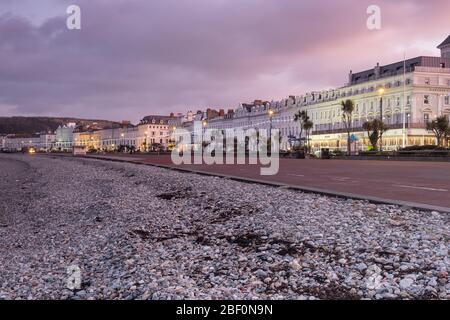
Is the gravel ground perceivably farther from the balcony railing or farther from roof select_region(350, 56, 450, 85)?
roof select_region(350, 56, 450, 85)

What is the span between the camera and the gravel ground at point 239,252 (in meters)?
6.23

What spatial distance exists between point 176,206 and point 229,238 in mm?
5898

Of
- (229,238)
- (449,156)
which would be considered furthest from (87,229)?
(449,156)

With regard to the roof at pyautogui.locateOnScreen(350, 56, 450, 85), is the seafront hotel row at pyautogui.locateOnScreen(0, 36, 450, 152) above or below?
below

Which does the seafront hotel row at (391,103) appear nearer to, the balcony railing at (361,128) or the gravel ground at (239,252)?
the balcony railing at (361,128)

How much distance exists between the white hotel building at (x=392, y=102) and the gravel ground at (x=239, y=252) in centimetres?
6276

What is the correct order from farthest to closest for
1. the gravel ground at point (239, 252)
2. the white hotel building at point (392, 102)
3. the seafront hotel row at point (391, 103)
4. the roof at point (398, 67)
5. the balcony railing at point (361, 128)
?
the roof at point (398, 67) < the white hotel building at point (392, 102) < the seafront hotel row at point (391, 103) < the balcony railing at point (361, 128) < the gravel ground at point (239, 252)

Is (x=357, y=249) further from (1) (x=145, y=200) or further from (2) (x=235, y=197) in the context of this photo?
(1) (x=145, y=200)

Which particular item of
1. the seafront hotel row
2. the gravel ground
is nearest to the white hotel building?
the seafront hotel row

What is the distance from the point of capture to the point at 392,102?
97.3m

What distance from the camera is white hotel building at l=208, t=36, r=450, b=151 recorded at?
90938mm

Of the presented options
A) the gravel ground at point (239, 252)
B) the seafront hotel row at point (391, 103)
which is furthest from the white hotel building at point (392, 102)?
the gravel ground at point (239, 252)

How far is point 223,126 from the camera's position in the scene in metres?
179

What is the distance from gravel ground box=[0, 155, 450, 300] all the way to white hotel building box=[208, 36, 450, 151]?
6276 centimetres
